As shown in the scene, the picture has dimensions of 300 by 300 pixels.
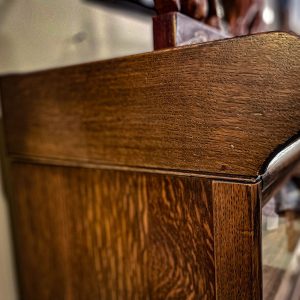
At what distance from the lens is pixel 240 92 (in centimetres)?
42

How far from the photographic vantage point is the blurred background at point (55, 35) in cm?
89

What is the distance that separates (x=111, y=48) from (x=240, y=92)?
966 millimetres

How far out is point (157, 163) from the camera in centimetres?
51

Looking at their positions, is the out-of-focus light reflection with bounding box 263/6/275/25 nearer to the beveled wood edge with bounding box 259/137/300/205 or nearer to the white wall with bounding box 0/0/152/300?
the white wall with bounding box 0/0/152/300

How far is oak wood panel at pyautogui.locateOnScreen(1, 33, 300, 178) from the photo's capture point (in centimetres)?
40

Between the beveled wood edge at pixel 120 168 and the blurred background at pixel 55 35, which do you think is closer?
the beveled wood edge at pixel 120 168

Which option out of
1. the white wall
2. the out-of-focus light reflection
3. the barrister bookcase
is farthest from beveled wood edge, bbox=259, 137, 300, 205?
the out-of-focus light reflection

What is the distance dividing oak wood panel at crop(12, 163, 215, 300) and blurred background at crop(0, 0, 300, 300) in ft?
A: 0.36

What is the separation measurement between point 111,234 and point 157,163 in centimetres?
20

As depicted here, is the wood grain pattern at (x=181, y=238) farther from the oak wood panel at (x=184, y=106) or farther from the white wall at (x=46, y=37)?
the white wall at (x=46, y=37)

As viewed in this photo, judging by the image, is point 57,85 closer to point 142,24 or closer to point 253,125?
→ point 253,125

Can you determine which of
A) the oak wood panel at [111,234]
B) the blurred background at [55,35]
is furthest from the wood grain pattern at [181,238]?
the blurred background at [55,35]

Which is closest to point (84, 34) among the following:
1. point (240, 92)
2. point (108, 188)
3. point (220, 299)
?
point (108, 188)

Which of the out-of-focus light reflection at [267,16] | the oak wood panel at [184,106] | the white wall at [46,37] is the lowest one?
the oak wood panel at [184,106]
